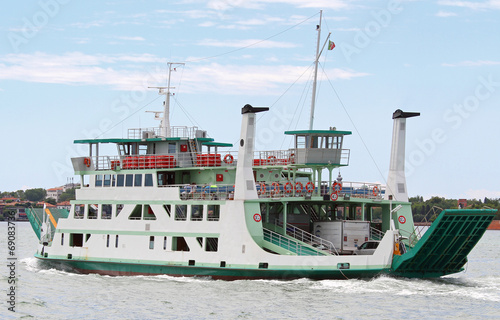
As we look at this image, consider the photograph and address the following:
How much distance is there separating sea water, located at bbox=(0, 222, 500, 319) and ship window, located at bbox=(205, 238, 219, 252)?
1.53 metres

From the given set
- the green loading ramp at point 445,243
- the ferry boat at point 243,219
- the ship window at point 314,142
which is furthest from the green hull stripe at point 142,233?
the green loading ramp at point 445,243

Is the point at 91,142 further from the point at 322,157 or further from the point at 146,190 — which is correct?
the point at 322,157

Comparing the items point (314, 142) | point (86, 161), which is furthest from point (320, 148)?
point (86, 161)

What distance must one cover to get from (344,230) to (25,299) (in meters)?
13.4

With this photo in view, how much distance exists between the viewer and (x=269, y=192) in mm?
33219

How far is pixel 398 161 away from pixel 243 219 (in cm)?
808

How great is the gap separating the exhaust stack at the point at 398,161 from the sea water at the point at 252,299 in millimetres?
4357

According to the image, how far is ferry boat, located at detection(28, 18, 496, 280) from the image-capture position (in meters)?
30.7

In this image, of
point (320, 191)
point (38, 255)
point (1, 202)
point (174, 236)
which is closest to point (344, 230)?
point (320, 191)

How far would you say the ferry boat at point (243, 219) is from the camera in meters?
30.7

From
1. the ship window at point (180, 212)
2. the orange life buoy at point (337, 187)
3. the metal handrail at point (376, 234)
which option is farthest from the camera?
the metal handrail at point (376, 234)

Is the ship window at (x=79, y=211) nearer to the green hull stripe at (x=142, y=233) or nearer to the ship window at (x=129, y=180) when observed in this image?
the green hull stripe at (x=142, y=233)

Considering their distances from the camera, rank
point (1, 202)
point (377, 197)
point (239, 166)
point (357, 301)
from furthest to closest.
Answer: point (1, 202), point (377, 197), point (239, 166), point (357, 301)

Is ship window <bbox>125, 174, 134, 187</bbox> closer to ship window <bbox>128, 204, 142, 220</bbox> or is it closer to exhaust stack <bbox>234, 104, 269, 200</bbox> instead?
ship window <bbox>128, 204, 142, 220</bbox>
